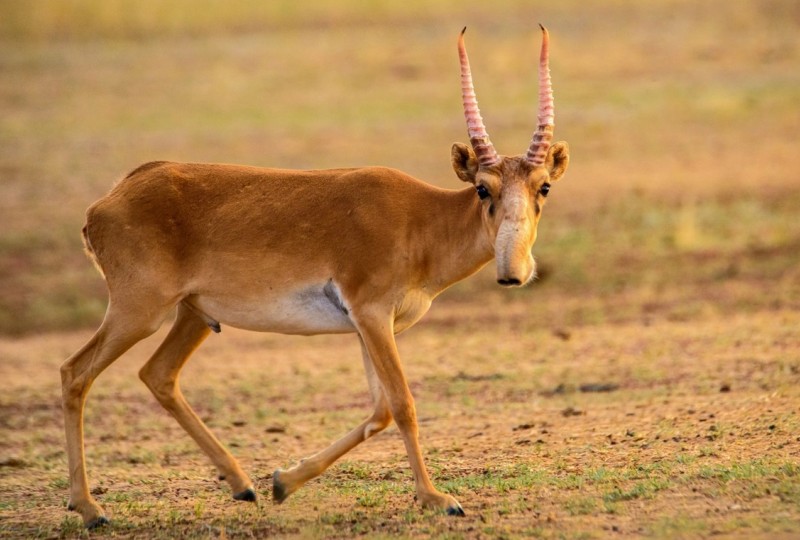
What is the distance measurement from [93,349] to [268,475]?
1.79 meters

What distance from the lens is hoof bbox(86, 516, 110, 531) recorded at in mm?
8828

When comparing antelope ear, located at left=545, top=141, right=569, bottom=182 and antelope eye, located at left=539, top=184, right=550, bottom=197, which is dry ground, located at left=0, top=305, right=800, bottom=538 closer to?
antelope eye, located at left=539, top=184, right=550, bottom=197

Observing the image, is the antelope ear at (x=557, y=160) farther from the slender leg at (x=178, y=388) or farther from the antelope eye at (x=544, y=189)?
the slender leg at (x=178, y=388)

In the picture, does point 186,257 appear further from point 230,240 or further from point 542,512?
point 542,512

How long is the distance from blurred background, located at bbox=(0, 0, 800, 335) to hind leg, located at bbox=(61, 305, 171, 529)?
8.32m

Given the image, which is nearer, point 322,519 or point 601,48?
point 322,519

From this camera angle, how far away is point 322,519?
865 centimetres

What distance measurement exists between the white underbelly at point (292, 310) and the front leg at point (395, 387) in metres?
0.26

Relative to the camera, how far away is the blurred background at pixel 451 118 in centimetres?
1895

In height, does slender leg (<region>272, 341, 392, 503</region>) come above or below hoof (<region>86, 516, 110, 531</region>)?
above

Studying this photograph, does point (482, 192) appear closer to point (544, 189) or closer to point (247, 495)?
point (544, 189)

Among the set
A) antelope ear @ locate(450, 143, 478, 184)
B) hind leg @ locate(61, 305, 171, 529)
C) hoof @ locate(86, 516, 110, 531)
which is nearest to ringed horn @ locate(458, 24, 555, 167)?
antelope ear @ locate(450, 143, 478, 184)

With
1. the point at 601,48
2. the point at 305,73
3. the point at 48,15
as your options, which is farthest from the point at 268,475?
the point at 48,15

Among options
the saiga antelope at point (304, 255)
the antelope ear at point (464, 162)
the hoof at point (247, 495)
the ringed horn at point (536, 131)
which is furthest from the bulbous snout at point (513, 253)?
the hoof at point (247, 495)
